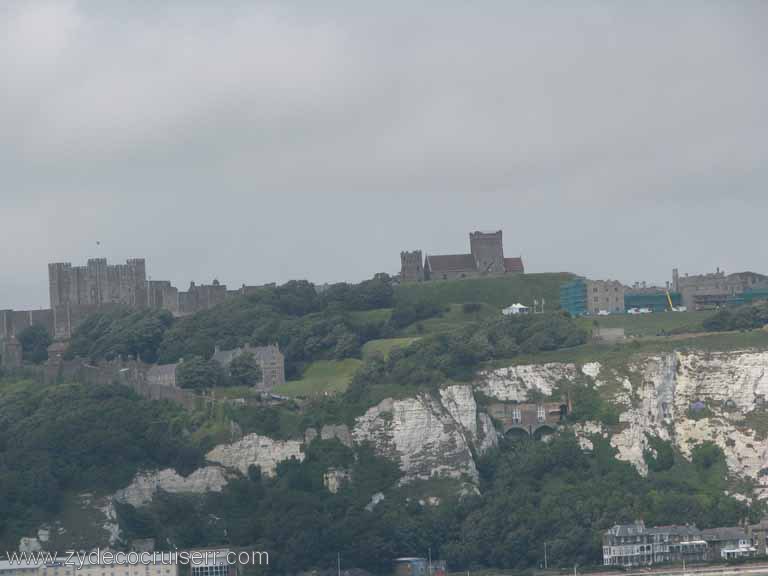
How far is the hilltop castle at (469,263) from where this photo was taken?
457ft

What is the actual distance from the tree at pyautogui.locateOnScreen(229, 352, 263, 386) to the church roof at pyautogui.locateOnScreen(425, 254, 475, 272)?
26.0m

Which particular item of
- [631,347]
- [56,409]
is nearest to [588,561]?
[631,347]

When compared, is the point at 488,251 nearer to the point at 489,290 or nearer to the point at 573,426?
the point at 489,290

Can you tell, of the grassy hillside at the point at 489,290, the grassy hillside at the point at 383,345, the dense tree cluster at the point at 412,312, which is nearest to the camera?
the grassy hillside at the point at 383,345

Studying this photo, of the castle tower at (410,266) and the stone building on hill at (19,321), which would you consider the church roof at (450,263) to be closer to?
the castle tower at (410,266)

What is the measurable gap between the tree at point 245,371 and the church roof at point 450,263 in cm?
2602

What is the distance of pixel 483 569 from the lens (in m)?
94.6

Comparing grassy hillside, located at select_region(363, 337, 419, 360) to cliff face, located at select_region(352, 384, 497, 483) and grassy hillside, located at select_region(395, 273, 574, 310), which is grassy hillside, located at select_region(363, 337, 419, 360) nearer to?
grassy hillside, located at select_region(395, 273, 574, 310)

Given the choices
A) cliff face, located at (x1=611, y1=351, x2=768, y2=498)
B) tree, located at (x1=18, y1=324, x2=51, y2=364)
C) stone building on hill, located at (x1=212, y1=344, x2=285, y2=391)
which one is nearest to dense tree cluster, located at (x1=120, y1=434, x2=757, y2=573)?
cliff face, located at (x1=611, y1=351, x2=768, y2=498)

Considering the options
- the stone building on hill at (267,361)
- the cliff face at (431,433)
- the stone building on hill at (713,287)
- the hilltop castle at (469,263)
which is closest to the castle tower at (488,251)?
the hilltop castle at (469,263)

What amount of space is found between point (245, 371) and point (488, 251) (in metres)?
30.0

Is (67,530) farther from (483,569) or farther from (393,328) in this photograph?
(393,328)

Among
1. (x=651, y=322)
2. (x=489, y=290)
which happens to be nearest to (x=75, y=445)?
(x=651, y=322)

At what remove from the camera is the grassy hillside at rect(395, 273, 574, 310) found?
13225 centimetres
